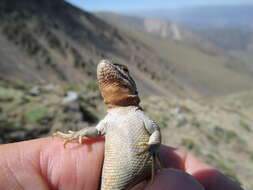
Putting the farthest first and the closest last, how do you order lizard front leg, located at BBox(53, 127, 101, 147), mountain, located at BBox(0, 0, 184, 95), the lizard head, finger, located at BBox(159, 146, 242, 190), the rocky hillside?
1. mountain, located at BBox(0, 0, 184, 95)
2. the rocky hillside
3. finger, located at BBox(159, 146, 242, 190)
4. the lizard head
5. lizard front leg, located at BBox(53, 127, 101, 147)

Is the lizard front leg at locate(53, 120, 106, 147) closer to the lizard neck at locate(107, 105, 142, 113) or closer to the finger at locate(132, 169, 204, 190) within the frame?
the lizard neck at locate(107, 105, 142, 113)

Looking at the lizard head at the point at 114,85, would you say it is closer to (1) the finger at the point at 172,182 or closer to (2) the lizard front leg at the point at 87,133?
(2) the lizard front leg at the point at 87,133

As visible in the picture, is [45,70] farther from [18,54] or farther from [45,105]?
[45,105]

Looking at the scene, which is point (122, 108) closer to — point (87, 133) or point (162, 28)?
point (87, 133)

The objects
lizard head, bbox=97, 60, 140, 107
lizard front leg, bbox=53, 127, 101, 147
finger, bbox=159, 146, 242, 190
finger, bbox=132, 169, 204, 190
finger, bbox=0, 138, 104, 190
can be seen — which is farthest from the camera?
finger, bbox=159, 146, 242, 190

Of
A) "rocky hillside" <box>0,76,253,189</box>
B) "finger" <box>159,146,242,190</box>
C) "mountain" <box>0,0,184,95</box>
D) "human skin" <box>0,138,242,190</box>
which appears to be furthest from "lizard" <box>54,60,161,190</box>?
"mountain" <box>0,0,184,95</box>
